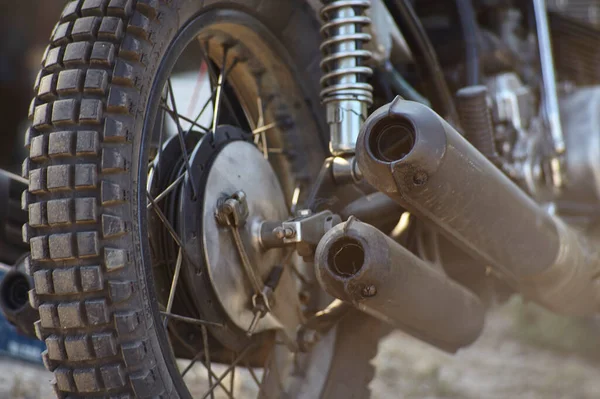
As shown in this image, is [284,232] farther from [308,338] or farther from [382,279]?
[308,338]

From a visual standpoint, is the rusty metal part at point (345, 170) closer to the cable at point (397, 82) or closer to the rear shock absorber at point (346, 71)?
the rear shock absorber at point (346, 71)

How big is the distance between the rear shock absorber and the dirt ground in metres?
0.79

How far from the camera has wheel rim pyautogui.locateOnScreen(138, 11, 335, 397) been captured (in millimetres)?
1266

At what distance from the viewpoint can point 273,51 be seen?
5.48ft

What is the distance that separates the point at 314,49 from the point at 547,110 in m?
0.96

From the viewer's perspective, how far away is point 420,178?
1.21 metres

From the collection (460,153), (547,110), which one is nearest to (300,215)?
(460,153)

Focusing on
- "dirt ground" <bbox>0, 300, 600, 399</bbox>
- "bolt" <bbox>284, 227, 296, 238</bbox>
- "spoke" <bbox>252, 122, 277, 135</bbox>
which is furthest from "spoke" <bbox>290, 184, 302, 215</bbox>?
"dirt ground" <bbox>0, 300, 600, 399</bbox>

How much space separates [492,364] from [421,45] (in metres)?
1.81

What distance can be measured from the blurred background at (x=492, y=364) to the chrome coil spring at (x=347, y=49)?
2.54 feet

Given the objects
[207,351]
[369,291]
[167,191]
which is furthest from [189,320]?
[369,291]

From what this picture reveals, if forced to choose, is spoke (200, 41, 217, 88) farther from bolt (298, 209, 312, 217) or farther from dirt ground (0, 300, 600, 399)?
dirt ground (0, 300, 600, 399)

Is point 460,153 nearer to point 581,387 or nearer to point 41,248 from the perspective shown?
point 41,248

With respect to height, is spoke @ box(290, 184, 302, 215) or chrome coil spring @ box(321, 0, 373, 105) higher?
chrome coil spring @ box(321, 0, 373, 105)
